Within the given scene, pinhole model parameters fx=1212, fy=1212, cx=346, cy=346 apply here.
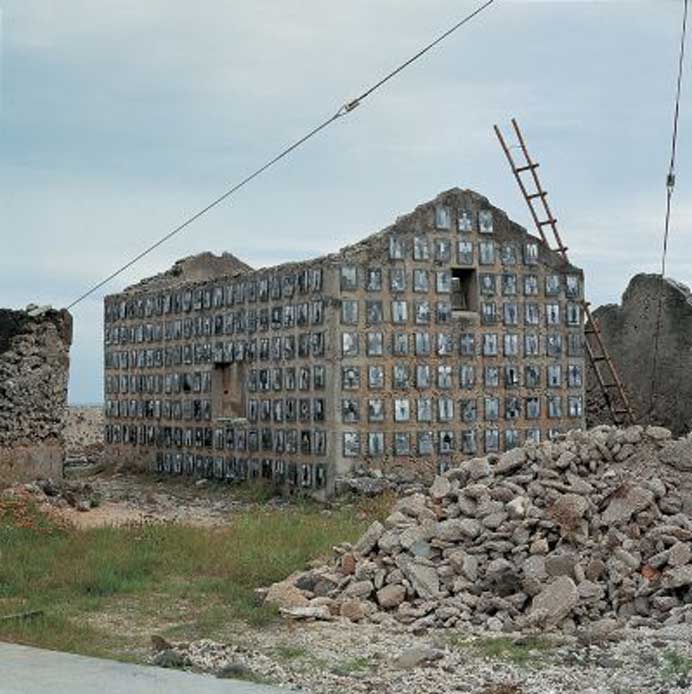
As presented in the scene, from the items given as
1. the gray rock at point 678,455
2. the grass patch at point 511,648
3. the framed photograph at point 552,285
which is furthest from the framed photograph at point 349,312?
the grass patch at point 511,648

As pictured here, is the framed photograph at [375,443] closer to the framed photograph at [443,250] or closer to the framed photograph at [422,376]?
the framed photograph at [422,376]

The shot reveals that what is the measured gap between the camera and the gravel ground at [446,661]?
7660mm

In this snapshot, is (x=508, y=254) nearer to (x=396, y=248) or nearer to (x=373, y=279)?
(x=396, y=248)

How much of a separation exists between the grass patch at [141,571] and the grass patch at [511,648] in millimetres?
1807

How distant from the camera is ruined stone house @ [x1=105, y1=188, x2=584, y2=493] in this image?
59.6ft

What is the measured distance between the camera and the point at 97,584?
442 inches

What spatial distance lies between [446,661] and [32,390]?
33.5ft

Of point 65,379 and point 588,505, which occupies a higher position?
point 65,379

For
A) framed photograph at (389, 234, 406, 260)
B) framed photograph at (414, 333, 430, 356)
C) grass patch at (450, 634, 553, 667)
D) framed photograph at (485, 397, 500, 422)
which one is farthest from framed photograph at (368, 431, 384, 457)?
grass patch at (450, 634, 553, 667)

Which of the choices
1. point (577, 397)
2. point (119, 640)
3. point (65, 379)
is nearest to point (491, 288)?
point (577, 397)

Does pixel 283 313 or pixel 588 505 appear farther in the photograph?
pixel 283 313

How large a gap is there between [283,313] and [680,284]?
7678 mm

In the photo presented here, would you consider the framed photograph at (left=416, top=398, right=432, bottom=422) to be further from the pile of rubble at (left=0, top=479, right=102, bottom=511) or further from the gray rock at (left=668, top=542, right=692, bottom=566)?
the gray rock at (left=668, top=542, right=692, bottom=566)

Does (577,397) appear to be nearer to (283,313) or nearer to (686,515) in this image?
(283,313)
